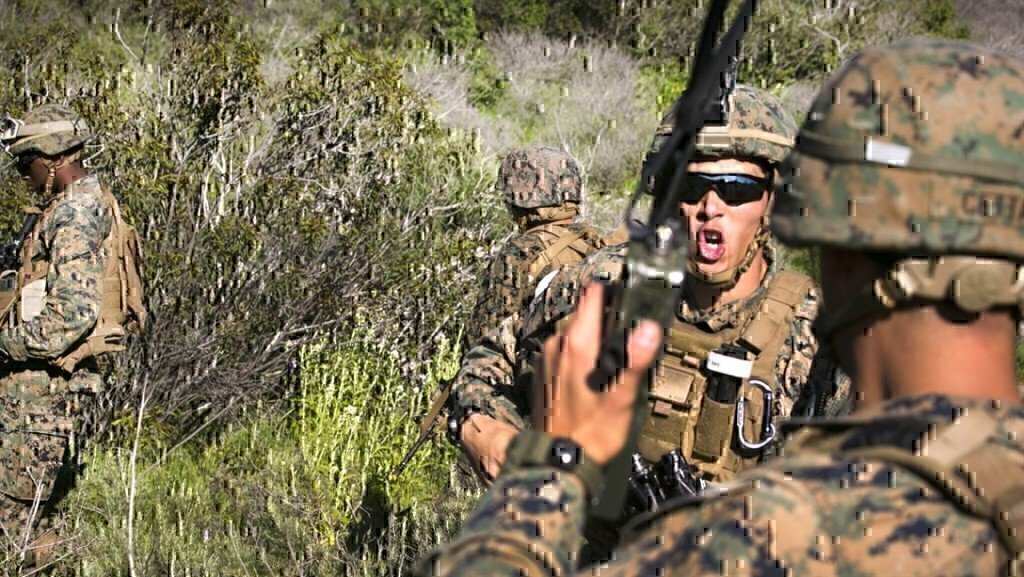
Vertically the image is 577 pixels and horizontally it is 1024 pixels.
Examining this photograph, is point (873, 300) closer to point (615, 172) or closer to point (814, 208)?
point (814, 208)

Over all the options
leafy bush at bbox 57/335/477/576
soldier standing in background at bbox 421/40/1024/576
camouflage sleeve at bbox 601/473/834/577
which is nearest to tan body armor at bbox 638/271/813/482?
soldier standing in background at bbox 421/40/1024/576

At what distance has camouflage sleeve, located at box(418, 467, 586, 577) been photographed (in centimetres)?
157

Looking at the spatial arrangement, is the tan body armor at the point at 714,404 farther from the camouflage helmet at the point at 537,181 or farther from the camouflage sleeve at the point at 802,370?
the camouflage helmet at the point at 537,181

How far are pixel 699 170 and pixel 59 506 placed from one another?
408 centimetres

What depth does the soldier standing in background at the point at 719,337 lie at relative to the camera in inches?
121

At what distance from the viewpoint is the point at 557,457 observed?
1.69 m

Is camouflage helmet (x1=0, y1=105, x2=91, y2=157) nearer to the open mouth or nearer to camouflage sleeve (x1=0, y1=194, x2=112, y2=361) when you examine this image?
camouflage sleeve (x1=0, y1=194, x2=112, y2=361)

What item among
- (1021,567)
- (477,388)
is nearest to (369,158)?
(477,388)

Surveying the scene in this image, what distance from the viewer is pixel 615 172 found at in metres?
13.0

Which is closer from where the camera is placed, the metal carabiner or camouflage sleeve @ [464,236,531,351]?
the metal carabiner

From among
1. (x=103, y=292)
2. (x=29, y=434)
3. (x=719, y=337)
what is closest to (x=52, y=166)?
(x=103, y=292)

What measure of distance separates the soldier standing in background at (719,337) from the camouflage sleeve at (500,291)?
3.18m

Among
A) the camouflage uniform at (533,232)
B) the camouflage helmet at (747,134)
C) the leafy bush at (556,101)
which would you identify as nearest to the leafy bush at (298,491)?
the camouflage uniform at (533,232)

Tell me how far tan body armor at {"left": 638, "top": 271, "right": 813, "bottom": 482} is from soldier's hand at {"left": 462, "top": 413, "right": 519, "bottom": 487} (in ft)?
1.11
